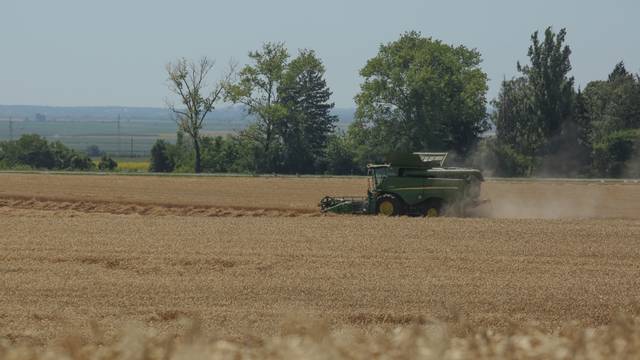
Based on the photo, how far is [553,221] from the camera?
26.2 meters

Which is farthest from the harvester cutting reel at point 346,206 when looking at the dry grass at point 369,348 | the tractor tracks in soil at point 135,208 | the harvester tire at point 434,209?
the dry grass at point 369,348

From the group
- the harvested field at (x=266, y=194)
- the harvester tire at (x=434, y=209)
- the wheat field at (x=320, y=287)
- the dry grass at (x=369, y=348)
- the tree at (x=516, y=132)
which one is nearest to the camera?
the dry grass at (x=369, y=348)

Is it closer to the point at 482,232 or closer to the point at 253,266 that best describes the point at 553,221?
the point at 482,232

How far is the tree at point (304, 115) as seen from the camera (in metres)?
70.3

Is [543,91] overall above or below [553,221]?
above

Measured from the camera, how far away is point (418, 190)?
2861 centimetres

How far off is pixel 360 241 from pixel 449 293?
5.73 m

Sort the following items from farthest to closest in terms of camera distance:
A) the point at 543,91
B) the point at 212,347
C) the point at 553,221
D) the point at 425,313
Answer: the point at 543,91 → the point at 553,221 → the point at 425,313 → the point at 212,347

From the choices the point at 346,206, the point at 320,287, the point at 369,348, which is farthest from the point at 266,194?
the point at 369,348

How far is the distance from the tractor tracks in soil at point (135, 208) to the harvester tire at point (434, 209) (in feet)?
12.3

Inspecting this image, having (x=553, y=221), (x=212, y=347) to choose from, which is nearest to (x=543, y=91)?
(x=553, y=221)

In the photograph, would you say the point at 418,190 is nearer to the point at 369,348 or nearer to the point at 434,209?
the point at 434,209

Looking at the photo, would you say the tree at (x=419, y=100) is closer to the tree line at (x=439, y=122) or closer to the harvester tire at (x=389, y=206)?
the tree line at (x=439, y=122)

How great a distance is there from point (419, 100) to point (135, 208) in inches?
1299
